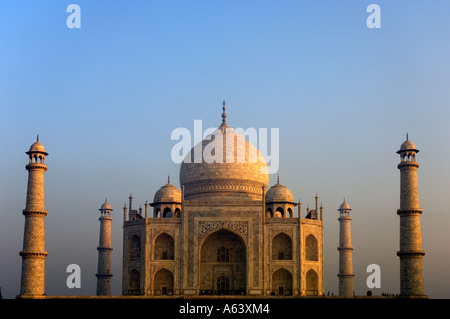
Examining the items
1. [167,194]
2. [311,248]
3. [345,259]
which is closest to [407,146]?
[311,248]

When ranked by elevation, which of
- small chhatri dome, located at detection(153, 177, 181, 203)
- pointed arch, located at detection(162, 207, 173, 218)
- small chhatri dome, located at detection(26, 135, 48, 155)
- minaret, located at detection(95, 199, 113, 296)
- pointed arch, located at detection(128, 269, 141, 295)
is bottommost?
pointed arch, located at detection(128, 269, 141, 295)

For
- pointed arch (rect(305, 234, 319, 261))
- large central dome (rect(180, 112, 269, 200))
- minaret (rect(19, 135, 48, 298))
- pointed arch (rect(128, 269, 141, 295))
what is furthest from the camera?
large central dome (rect(180, 112, 269, 200))

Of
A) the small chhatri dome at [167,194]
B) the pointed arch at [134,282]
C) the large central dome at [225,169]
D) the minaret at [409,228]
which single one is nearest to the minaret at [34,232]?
the pointed arch at [134,282]

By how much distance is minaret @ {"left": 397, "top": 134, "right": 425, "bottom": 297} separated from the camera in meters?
40.7

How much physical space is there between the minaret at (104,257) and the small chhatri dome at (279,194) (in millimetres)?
13456

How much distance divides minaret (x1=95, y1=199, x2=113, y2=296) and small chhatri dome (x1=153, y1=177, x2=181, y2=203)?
8442 millimetres

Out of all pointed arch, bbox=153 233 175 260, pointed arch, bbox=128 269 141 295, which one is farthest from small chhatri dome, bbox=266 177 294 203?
pointed arch, bbox=128 269 141 295

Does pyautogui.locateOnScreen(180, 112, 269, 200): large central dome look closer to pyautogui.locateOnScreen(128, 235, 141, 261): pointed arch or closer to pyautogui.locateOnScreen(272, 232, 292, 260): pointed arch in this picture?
pyautogui.locateOnScreen(272, 232, 292, 260): pointed arch

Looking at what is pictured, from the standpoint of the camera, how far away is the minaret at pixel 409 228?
4072 cm

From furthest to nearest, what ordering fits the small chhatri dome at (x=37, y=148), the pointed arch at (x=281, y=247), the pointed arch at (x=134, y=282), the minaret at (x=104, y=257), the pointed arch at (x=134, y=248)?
the minaret at (x=104, y=257) < the pointed arch at (x=134, y=248) < the pointed arch at (x=134, y=282) < the pointed arch at (x=281, y=247) < the small chhatri dome at (x=37, y=148)

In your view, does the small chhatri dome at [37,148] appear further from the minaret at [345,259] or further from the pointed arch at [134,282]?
the minaret at [345,259]

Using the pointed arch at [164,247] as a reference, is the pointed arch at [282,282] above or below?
below
